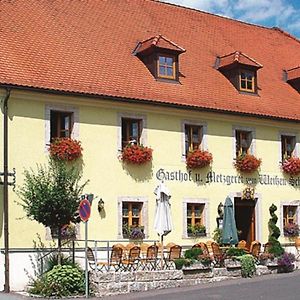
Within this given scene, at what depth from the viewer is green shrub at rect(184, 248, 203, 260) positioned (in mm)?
20734

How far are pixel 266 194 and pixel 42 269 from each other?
31.2ft

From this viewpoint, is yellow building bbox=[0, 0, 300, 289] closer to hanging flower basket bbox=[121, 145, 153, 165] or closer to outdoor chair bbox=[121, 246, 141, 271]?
hanging flower basket bbox=[121, 145, 153, 165]

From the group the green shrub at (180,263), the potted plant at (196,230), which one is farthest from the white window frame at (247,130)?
the green shrub at (180,263)

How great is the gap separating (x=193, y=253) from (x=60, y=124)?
18.6ft

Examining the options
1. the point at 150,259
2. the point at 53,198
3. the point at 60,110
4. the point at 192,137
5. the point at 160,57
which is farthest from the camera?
the point at 160,57

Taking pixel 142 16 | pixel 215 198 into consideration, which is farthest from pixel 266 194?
pixel 142 16

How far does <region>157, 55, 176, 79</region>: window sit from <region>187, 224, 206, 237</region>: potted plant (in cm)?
526

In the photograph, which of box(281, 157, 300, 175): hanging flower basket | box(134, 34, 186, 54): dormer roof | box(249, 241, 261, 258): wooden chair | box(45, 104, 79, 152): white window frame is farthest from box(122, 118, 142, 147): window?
box(281, 157, 300, 175): hanging flower basket

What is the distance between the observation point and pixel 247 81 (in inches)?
1030

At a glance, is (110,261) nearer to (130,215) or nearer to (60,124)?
(130,215)

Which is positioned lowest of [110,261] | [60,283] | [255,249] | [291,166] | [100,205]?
[60,283]

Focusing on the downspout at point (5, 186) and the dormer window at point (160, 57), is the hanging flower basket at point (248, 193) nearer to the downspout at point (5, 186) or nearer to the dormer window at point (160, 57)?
the dormer window at point (160, 57)

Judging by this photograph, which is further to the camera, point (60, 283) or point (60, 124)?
point (60, 124)

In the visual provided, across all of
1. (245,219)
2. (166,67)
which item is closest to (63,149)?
(166,67)
